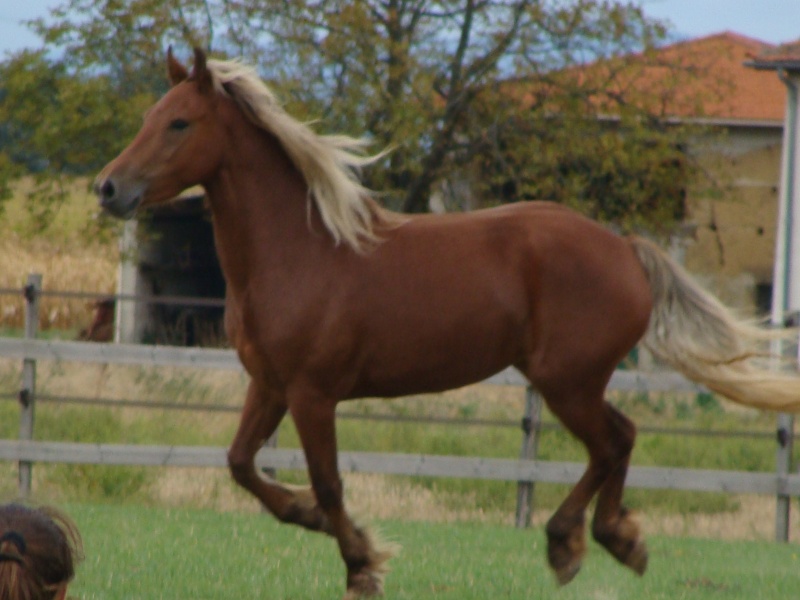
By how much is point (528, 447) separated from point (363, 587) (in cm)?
411

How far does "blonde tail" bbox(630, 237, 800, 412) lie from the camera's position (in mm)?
5457

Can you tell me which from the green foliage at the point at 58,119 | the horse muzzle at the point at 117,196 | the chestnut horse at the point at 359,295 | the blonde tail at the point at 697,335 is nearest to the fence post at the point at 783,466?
the blonde tail at the point at 697,335

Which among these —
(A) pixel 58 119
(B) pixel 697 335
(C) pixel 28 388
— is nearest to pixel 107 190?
(B) pixel 697 335

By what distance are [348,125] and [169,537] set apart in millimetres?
11349

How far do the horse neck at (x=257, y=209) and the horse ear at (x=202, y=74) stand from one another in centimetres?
18

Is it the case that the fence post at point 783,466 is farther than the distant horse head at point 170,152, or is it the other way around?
the fence post at point 783,466

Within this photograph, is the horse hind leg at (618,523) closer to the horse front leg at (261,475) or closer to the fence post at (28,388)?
the horse front leg at (261,475)

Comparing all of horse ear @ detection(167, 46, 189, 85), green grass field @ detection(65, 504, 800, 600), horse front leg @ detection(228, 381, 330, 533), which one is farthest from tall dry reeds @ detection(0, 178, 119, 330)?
horse front leg @ detection(228, 381, 330, 533)

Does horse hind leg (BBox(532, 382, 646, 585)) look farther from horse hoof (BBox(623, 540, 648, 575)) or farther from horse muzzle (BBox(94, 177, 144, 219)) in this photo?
horse muzzle (BBox(94, 177, 144, 219))

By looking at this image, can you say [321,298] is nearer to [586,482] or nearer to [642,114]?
[586,482]

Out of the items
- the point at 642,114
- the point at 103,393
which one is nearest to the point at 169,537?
the point at 103,393

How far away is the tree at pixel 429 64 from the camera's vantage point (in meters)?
17.5

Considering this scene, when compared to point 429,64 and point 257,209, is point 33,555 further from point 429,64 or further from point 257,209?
point 429,64

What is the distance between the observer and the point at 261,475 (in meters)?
5.12
